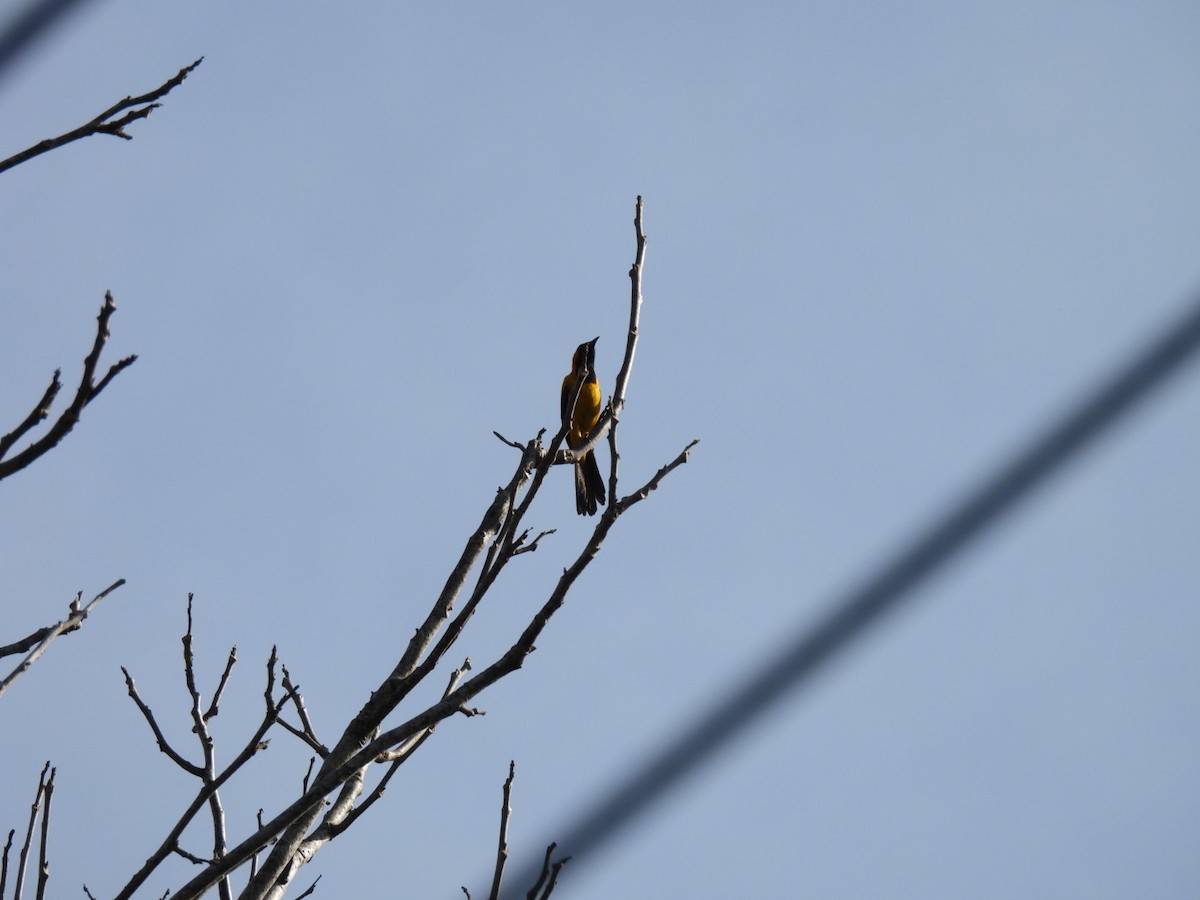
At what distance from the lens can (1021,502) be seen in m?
1.87

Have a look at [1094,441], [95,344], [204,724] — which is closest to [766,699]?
[1094,441]

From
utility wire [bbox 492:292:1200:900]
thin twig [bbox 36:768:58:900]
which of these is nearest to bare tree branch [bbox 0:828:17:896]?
thin twig [bbox 36:768:58:900]

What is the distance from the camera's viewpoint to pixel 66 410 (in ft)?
6.23

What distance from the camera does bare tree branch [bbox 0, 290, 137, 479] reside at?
1893 millimetres

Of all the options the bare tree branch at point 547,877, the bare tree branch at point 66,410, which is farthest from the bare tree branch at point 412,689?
the bare tree branch at point 66,410

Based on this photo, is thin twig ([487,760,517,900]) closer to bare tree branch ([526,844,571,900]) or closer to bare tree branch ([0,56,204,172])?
bare tree branch ([526,844,571,900])

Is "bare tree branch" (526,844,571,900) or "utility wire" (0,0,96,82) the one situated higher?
"utility wire" (0,0,96,82)

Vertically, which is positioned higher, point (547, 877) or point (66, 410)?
point (66, 410)

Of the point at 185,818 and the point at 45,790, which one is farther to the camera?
the point at 45,790

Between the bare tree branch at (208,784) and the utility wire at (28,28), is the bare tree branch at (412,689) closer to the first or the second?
the bare tree branch at (208,784)

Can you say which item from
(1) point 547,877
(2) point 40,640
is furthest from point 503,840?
(2) point 40,640

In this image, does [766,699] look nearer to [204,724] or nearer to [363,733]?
[363,733]

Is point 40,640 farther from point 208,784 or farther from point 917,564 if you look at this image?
point 917,564

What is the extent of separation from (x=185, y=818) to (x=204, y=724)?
73cm
